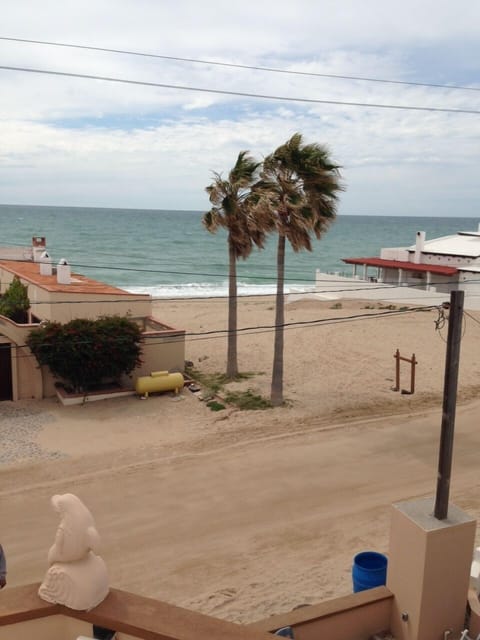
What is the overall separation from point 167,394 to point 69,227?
11722cm

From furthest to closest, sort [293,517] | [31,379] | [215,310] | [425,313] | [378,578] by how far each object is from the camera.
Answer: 1. [215,310]
2. [425,313]
3. [31,379]
4. [293,517]
5. [378,578]

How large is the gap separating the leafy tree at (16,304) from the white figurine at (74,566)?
1864 cm

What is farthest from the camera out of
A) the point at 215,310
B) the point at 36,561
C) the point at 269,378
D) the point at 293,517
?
the point at 215,310

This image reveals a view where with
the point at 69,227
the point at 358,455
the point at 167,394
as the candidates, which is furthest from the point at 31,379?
the point at 69,227

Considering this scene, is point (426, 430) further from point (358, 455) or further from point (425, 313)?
point (425, 313)

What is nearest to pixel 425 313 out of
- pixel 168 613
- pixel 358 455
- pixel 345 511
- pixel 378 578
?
pixel 358 455

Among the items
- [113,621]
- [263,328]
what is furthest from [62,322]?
[113,621]

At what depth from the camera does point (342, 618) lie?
262 inches

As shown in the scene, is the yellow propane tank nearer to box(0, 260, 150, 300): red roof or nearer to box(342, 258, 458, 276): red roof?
box(0, 260, 150, 300): red roof

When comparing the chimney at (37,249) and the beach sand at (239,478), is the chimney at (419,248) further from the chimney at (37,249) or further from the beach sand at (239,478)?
the chimney at (37,249)

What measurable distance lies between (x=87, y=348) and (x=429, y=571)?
46.3 ft

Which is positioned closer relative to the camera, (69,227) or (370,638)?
(370,638)

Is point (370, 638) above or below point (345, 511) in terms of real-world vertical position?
above

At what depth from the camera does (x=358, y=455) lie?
15.4m
